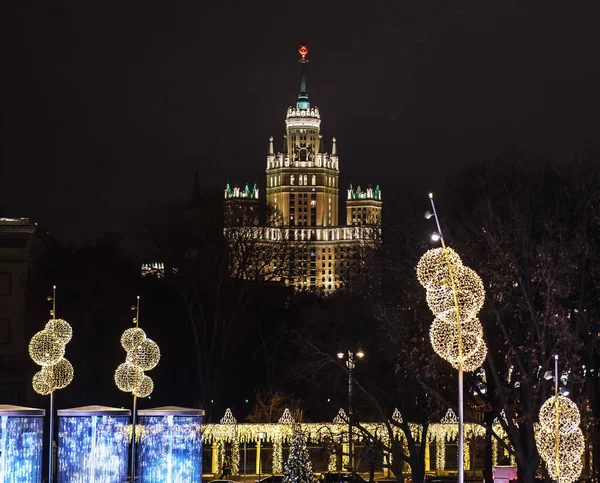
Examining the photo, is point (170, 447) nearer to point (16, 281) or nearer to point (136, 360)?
point (136, 360)

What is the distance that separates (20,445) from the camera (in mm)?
42219

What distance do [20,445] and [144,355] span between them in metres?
7.51

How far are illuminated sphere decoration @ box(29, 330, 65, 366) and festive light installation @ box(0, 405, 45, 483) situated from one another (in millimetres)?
2979

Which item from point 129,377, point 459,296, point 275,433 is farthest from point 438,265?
point 275,433

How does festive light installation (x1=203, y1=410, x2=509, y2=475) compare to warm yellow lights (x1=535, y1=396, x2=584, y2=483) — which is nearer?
warm yellow lights (x1=535, y1=396, x2=584, y2=483)

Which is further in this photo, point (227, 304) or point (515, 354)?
point (227, 304)

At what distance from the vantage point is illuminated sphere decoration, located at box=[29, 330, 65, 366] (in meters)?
45.7

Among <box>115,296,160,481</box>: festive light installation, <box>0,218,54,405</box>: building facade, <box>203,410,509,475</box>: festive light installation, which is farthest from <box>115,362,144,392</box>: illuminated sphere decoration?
<box>0,218,54,405</box>: building facade

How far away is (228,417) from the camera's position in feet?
192

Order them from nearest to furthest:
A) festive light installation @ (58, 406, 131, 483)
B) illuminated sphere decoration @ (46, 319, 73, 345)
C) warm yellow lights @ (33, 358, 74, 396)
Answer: festive light installation @ (58, 406, 131, 483), illuminated sphere decoration @ (46, 319, 73, 345), warm yellow lights @ (33, 358, 74, 396)

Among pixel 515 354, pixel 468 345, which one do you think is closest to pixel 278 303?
pixel 515 354

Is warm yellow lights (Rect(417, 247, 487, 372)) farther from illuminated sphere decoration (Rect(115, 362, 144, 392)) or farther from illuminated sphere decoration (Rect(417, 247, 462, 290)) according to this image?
illuminated sphere decoration (Rect(115, 362, 144, 392))

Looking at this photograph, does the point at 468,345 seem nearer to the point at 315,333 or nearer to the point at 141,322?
the point at 315,333

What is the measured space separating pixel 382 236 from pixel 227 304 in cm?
2443
